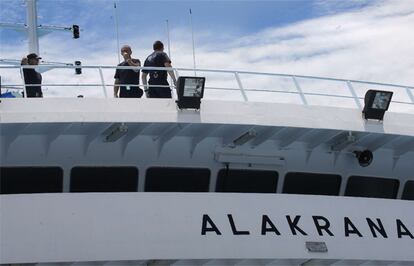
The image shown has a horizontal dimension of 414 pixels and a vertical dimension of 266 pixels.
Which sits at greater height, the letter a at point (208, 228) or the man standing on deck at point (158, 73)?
the man standing on deck at point (158, 73)

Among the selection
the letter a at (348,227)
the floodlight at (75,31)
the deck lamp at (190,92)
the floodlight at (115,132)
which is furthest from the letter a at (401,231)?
the floodlight at (75,31)

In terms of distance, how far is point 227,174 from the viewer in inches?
449

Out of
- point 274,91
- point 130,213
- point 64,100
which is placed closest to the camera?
point 130,213

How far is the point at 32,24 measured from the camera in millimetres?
19219

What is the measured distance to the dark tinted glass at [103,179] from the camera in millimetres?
10898

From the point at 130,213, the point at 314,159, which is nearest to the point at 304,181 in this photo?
the point at 314,159

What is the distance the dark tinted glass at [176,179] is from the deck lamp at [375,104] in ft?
10.1

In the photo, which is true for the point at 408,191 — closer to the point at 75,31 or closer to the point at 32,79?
the point at 32,79

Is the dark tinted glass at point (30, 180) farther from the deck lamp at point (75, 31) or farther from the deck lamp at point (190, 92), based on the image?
the deck lamp at point (75, 31)

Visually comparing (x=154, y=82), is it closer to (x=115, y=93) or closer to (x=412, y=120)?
(x=115, y=93)

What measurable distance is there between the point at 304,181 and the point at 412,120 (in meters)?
2.38

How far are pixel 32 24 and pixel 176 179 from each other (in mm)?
10231

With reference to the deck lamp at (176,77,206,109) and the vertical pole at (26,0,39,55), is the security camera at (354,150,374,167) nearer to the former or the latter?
the deck lamp at (176,77,206,109)

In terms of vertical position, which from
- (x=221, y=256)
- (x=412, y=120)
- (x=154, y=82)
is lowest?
(x=221, y=256)
